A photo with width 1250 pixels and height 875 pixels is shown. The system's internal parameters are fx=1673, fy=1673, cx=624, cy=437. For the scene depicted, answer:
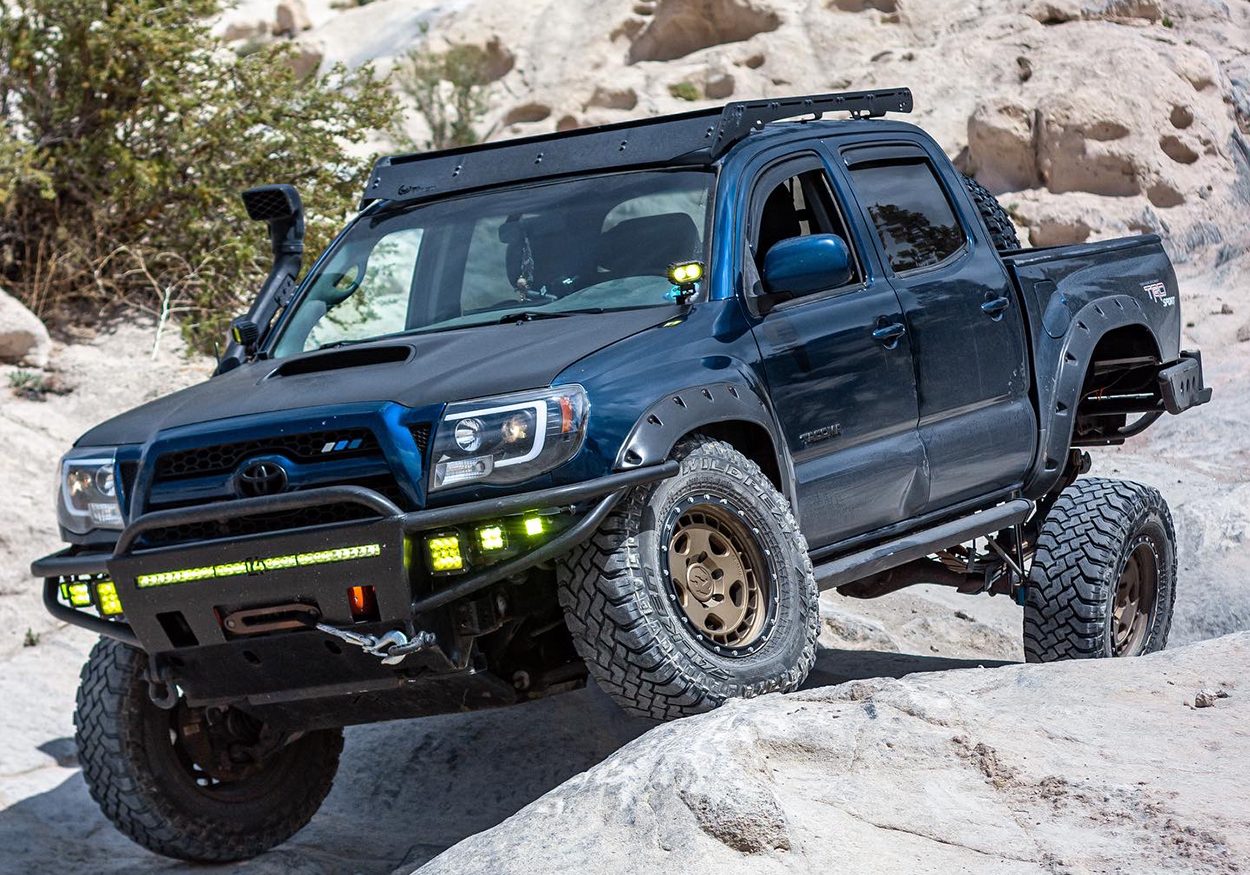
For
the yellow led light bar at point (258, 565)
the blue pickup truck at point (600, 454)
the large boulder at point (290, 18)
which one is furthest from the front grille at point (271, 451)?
the large boulder at point (290, 18)

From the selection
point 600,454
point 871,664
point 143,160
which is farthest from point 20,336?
point 600,454

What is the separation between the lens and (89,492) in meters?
4.72

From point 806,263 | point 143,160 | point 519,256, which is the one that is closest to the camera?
Result: point 806,263

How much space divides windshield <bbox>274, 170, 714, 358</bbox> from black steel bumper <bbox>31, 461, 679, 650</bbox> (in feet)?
3.48

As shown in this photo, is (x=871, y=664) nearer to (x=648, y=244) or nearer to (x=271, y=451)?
(x=648, y=244)

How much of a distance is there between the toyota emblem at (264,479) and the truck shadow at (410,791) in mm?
1726

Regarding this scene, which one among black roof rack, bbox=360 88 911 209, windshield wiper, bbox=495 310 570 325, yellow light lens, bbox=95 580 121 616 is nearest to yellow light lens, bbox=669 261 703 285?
windshield wiper, bbox=495 310 570 325

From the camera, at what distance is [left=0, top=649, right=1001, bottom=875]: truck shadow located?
19.0 feet

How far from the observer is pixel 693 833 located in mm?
3553

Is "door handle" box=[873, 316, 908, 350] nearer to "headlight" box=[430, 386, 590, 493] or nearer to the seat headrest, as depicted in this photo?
the seat headrest

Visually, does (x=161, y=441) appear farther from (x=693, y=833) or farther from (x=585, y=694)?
(x=585, y=694)

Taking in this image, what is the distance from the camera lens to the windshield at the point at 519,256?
520 centimetres

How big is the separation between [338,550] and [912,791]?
4.89 ft

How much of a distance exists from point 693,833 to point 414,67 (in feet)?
Answer: 74.1
